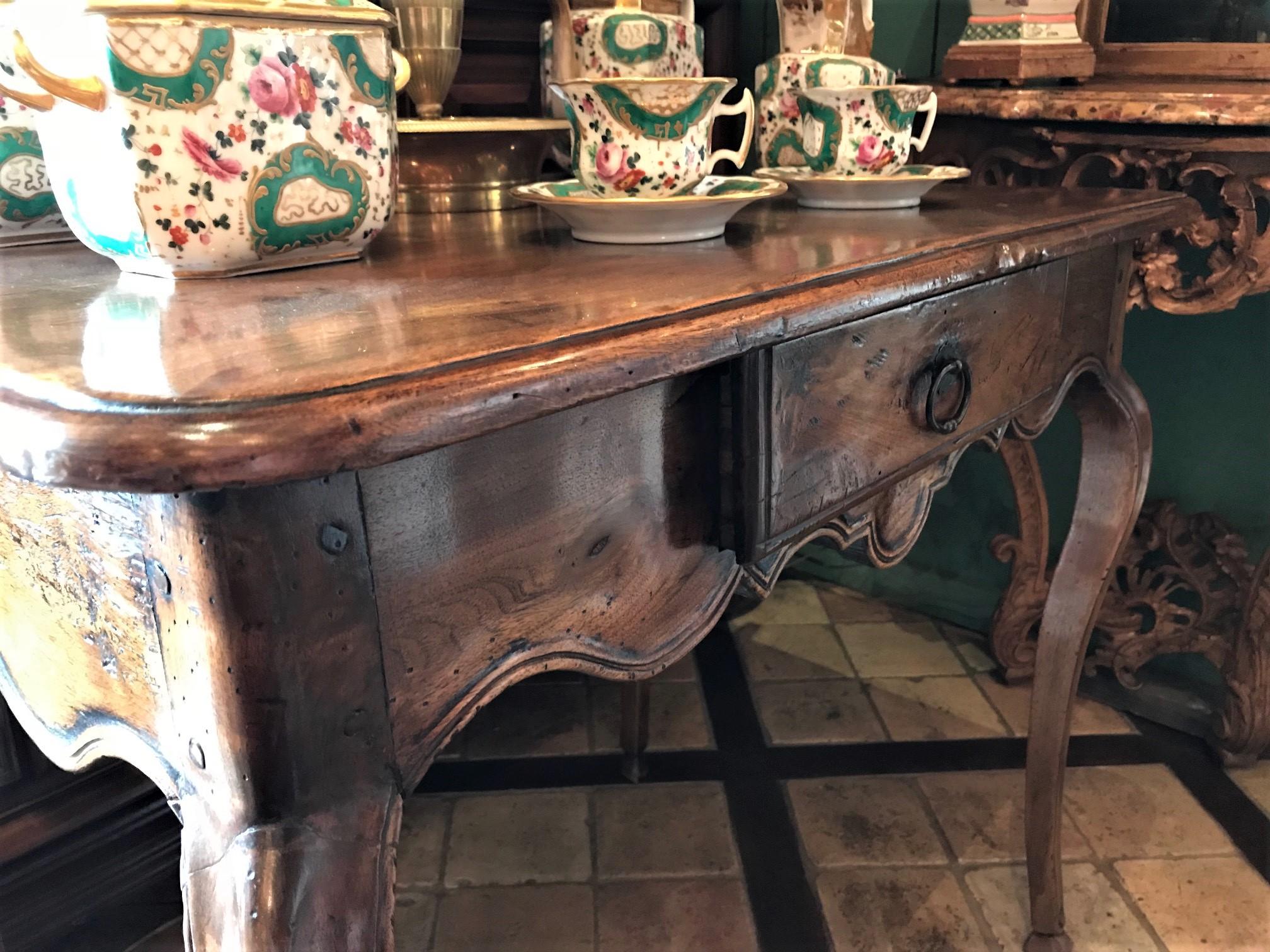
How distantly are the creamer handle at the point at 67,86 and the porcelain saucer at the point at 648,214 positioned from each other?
232 millimetres

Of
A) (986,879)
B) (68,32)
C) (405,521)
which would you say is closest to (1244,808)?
(986,879)

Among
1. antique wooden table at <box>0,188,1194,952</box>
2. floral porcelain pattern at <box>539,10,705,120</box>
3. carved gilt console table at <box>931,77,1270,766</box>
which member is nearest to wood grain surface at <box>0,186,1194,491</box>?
antique wooden table at <box>0,188,1194,952</box>

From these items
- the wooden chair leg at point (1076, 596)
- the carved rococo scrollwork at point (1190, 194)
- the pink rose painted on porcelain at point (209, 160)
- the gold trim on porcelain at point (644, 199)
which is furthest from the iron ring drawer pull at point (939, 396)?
the carved rococo scrollwork at point (1190, 194)

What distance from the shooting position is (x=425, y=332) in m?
0.37

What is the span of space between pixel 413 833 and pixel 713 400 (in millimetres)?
892

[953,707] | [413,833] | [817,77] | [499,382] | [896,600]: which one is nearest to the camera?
[499,382]

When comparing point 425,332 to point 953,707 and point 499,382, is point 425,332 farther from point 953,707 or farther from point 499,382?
point 953,707

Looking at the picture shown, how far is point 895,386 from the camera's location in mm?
553

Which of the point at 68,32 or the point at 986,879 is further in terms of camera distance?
the point at 986,879

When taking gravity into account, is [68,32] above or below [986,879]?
above

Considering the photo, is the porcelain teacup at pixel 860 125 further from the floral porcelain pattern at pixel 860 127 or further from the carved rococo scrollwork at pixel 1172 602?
the carved rococo scrollwork at pixel 1172 602

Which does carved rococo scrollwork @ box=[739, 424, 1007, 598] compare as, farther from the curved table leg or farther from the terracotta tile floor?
the curved table leg

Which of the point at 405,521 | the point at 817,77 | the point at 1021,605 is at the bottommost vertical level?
the point at 1021,605

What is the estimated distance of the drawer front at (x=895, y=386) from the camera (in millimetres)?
491
